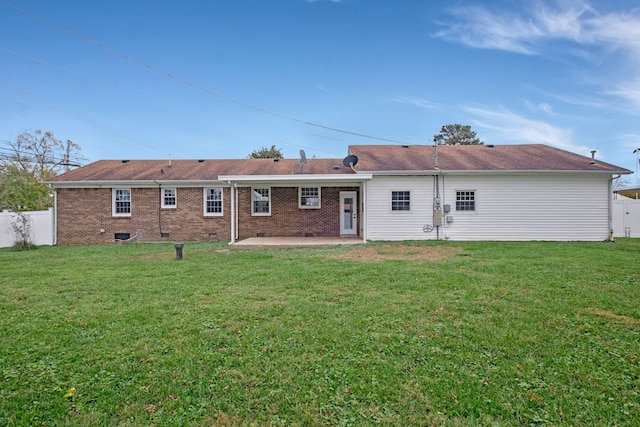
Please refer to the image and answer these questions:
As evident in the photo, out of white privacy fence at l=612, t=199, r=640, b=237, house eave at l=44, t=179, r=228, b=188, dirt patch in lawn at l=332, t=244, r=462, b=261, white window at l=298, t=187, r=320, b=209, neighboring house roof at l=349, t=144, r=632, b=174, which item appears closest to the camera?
dirt patch in lawn at l=332, t=244, r=462, b=261

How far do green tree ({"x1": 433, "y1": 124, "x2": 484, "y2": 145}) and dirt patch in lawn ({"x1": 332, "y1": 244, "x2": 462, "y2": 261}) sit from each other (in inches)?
1298

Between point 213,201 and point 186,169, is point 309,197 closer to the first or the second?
point 213,201

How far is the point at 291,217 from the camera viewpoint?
15.6 metres

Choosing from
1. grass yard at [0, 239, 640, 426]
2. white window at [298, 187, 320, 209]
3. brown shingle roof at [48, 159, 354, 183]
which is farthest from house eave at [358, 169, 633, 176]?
grass yard at [0, 239, 640, 426]

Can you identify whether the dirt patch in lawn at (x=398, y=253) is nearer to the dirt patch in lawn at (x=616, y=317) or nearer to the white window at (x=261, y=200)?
the dirt patch in lawn at (x=616, y=317)

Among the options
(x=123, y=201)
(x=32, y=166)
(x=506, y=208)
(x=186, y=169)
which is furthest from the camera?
(x=32, y=166)

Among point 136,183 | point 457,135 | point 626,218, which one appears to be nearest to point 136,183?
point 136,183

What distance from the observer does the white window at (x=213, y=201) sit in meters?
15.6

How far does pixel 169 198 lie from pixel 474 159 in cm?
1434

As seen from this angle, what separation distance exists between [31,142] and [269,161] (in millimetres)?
21593

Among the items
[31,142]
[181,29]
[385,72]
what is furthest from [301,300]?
[31,142]

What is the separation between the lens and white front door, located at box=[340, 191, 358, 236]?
15.6 meters

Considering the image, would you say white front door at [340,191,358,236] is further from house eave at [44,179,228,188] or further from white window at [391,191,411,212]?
house eave at [44,179,228,188]

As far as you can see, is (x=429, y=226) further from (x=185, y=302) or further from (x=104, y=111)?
(x=104, y=111)
